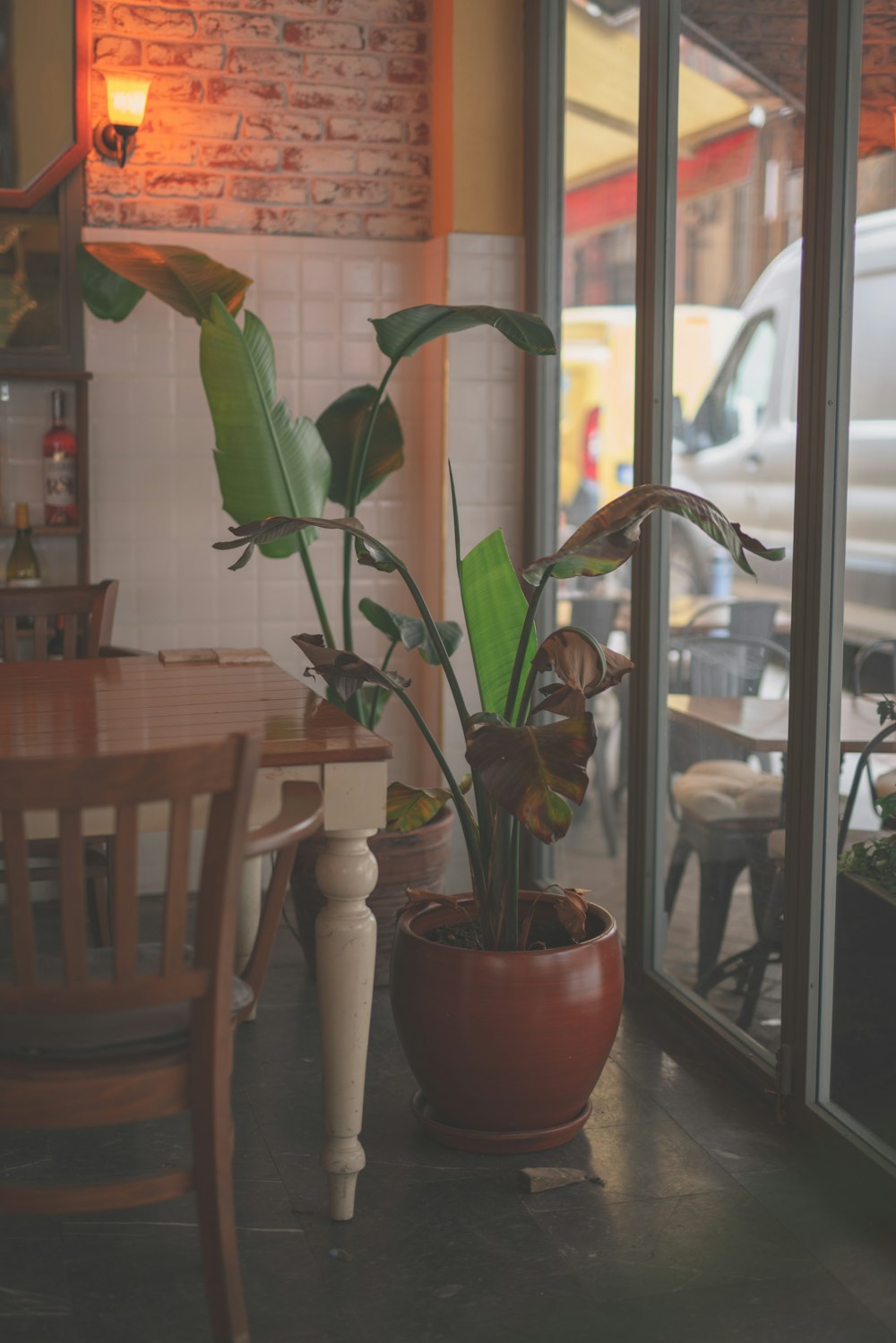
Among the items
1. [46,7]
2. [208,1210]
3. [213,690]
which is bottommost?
[208,1210]

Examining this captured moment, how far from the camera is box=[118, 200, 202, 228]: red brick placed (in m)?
4.22

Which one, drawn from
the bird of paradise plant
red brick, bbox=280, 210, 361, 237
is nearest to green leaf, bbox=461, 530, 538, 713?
the bird of paradise plant

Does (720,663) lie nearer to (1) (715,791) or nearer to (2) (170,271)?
(1) (715,791)

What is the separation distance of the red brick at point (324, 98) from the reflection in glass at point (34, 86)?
0.68m

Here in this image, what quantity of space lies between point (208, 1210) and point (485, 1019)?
Result: 33.3 inches

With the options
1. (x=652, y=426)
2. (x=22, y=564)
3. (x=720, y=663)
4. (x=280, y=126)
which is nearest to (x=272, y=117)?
(x=280, y=126)

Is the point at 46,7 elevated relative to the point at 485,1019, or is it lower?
elevated

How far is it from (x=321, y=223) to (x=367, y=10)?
0.66 meters

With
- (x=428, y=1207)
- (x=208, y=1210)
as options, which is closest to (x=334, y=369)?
(x=428, y=1207)

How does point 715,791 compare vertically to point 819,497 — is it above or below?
below

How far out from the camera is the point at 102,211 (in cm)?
420

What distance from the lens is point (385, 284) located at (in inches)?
175

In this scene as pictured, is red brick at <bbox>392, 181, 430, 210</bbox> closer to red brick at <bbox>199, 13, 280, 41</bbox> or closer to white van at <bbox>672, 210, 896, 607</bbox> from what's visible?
red brick at <bbox>199, 13, 280, 41</bbox>

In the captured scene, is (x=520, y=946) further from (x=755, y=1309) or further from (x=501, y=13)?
(x=501, y=13)
